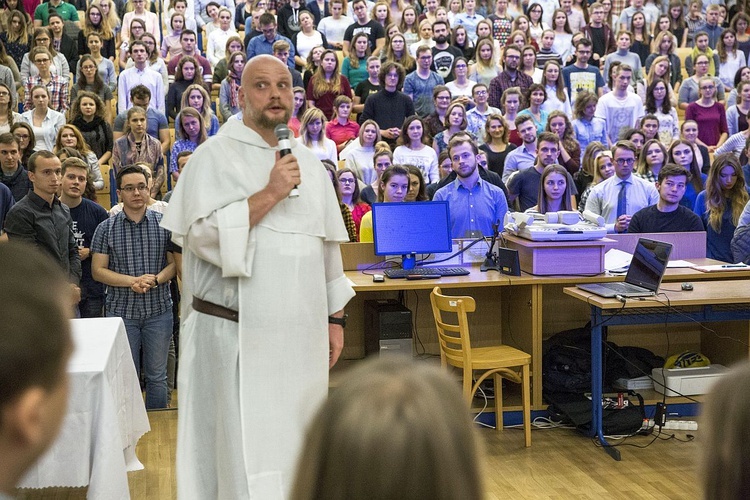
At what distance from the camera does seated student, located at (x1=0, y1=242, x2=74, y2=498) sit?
925mm

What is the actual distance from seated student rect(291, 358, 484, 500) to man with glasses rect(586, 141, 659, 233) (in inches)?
257

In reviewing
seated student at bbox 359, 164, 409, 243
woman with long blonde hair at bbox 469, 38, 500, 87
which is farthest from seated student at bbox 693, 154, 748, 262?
woman with long blonde hair at bbox 469, 38, 500, 87

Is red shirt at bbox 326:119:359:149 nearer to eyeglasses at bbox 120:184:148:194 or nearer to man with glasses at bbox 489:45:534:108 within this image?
man with glasses at bbox 489:45:534:108

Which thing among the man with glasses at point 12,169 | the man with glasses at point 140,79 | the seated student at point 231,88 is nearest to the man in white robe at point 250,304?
the man with glasses at point 12,169

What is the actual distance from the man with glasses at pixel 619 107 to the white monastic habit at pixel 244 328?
7.26 m

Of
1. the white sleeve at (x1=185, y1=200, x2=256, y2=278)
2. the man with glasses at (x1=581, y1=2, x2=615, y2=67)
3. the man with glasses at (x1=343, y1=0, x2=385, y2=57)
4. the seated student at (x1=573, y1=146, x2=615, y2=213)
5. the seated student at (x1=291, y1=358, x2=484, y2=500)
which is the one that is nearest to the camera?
the seated student at (x1=291, y1=358, x2=484, y2=500)

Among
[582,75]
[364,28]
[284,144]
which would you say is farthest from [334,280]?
[364,28]

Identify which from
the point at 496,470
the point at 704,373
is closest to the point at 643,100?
the point at 704,373

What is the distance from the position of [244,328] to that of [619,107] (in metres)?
7.61

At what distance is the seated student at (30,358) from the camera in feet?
3.03

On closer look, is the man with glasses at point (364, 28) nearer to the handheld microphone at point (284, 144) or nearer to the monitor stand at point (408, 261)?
the monitor stand at point (408, 261)

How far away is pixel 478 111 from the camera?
376 inches

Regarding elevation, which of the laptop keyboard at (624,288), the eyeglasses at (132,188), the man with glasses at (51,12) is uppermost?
the man with glasses at (51,12)

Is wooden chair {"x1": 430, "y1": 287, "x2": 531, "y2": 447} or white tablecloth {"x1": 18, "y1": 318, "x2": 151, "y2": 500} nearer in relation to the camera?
white tablecloth {"x1": 18, "y1": 318, "x2": 151, "y2": 500}
